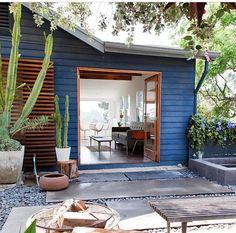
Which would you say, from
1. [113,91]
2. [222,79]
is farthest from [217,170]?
[113,91]

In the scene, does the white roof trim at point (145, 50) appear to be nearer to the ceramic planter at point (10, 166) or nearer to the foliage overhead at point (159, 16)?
the foliage overhead at point (159, 16)

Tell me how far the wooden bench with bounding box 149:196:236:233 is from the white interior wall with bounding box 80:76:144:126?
23.4 ft

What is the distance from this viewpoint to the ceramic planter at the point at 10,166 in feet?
13.6

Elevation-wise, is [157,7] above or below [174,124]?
above

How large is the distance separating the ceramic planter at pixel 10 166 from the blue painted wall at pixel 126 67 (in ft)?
4.42

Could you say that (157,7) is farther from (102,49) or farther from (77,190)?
(102,49)

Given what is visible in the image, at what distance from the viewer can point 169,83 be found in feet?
19.5

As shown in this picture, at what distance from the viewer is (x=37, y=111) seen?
16.5 feet

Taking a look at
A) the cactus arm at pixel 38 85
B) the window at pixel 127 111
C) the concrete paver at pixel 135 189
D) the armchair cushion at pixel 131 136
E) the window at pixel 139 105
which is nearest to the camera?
the concrete paver at pixel 135 189

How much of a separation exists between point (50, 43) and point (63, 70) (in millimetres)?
935

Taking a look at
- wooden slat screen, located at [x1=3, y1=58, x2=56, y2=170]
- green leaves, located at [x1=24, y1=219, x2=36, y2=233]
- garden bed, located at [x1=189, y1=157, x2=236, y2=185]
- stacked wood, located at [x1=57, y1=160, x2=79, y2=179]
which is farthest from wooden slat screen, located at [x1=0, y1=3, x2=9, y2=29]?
green leaves, located at [x1=24, y1=219, x2=36, y2=233]

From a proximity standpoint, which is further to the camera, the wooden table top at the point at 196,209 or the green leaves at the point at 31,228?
the wooden table top at the point at 196,209

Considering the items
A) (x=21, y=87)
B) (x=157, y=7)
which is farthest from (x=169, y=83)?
(x=157, y=7)

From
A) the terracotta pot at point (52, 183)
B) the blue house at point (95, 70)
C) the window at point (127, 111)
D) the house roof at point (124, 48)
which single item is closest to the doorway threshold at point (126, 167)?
the blue house at point (95, 70)
